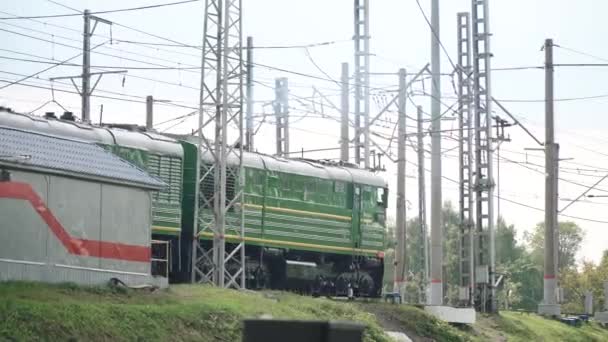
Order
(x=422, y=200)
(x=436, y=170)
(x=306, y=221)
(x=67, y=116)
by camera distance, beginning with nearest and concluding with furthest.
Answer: (x=67, y=116)
(x=306, y=221)
(x=436, y=170)
(x=422, y=200)

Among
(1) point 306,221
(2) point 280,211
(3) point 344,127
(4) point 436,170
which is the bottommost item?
(1) point 306,221

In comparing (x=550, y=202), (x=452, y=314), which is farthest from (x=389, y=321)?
(x=550, y=202)

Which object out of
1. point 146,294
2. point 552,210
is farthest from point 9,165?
point 552,210

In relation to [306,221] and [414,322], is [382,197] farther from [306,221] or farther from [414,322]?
[414,322]

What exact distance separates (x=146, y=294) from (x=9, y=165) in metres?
4.71

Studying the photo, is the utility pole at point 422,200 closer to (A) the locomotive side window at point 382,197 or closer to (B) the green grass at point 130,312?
(A) the locomotive side window at point 382,197

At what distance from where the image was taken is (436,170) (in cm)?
4800

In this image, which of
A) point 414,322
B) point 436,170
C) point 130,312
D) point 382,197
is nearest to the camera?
point 130,312

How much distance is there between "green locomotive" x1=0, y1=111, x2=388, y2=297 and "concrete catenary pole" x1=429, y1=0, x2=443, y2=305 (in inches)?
145

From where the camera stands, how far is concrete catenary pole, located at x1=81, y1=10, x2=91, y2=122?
149 feet

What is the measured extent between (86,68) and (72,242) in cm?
2028

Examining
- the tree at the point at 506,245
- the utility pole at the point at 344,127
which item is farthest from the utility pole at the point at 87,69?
the tree at the point at 506,245

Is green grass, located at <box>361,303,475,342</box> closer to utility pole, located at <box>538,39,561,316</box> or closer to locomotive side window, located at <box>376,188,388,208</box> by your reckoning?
locomotive side window, located at <box>376,188,388,208</box>

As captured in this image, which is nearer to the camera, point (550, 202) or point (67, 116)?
point (67, 116)
